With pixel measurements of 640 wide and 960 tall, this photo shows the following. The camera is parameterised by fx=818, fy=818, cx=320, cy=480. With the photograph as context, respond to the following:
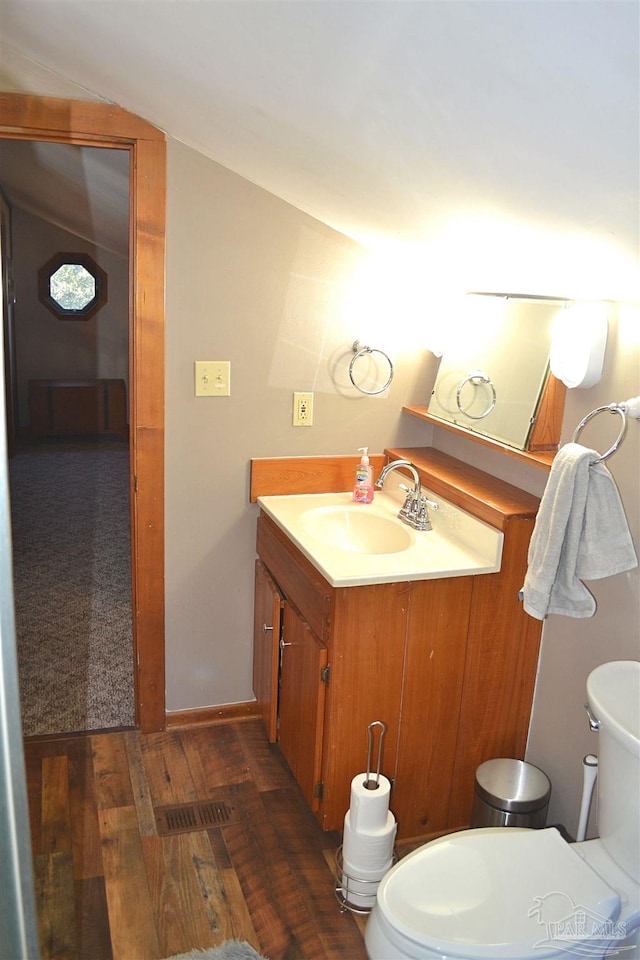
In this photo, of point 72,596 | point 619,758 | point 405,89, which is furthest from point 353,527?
point 72,596

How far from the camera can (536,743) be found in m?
2.28

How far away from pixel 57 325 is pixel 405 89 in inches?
248

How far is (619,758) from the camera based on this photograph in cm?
156

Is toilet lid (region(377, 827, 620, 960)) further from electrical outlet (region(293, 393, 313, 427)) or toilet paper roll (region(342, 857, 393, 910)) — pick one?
electrical outlet (region(293, 393, 313, 427))

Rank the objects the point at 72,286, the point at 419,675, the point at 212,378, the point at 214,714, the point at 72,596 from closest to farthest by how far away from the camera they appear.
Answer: the point at 419,675 → the point at 212,378 → the point at 214,714 → the point at 72,596 → the point at 72,286

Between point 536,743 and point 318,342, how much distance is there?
136cm

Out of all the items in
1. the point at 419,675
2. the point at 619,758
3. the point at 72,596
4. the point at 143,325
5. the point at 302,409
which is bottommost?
the point at 72,596

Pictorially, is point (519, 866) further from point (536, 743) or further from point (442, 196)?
point (442, 196)

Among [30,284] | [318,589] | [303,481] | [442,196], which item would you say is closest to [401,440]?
[303,481]

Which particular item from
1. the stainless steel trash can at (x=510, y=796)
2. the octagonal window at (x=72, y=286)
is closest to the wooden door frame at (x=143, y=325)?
the stainless steel trash can at (x=510, y=796)

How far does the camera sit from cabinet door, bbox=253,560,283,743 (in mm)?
2467

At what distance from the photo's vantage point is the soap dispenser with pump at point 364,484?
2592mm

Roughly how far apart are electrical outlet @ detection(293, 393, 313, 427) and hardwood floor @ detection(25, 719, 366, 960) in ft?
3.46

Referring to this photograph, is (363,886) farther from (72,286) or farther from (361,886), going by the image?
(72,286)
